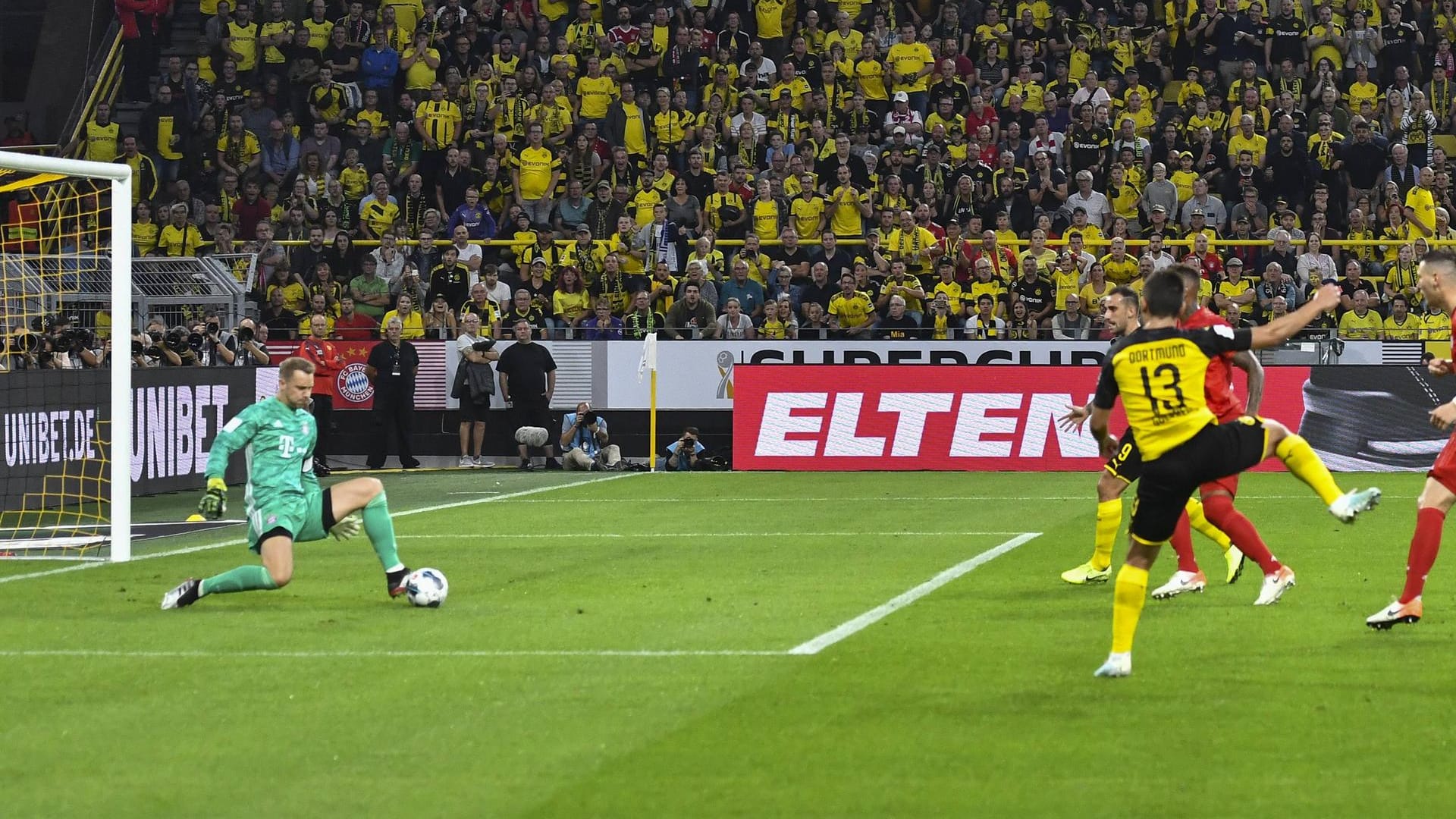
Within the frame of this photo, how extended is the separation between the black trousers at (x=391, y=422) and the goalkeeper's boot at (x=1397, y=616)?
17.3 m

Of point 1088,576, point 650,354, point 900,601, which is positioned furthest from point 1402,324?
point 900,601

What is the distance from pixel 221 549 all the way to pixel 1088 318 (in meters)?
13.4

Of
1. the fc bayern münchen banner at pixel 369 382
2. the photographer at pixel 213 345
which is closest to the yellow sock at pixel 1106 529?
the photographer at pixel 213 345

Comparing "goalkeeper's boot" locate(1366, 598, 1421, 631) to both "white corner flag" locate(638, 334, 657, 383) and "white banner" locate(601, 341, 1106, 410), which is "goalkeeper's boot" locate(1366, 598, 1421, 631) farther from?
"white corner flag" locate(638, 334, 657, 383)

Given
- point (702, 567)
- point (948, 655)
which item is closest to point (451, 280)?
point (702, 567)

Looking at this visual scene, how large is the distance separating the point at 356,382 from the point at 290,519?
1515cm

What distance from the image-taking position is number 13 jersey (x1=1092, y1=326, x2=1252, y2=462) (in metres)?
8.69

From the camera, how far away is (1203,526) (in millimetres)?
12109

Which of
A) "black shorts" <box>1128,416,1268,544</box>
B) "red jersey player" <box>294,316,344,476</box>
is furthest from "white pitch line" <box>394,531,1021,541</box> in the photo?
"red jersey player" <box>294,316,344,476</box>

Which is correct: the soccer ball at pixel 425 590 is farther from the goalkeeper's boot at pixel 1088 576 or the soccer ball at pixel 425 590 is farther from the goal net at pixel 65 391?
the goal net at pixel 65 391

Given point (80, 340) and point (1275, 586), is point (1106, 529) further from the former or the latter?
point (80, 340)

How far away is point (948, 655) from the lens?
9219 millimetres

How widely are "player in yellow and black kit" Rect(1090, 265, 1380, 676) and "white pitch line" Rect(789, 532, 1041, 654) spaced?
1518 mm

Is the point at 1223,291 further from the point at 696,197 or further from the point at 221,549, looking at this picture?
the point at 221,549
